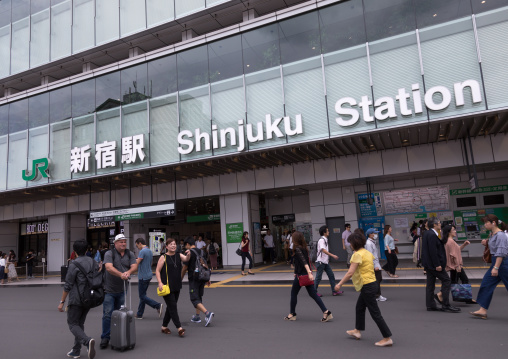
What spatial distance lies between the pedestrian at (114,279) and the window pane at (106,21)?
15.4m

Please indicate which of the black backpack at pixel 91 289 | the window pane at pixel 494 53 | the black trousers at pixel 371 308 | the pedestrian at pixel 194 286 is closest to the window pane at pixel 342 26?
the window pane at pixel 494 53

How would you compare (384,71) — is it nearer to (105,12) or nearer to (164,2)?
(164,2)

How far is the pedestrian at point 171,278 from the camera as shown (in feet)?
19.9

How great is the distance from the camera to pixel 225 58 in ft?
50.2

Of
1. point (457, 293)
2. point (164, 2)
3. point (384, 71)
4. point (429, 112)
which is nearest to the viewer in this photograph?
point (457, 293)

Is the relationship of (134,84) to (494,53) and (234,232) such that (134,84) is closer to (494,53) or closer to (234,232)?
(234,232)

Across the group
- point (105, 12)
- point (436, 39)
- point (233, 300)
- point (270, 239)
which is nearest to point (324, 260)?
point (233, 300)

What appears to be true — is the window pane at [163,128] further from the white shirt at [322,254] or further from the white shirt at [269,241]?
the white shirt at [322,254]

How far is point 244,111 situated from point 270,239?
743 cm

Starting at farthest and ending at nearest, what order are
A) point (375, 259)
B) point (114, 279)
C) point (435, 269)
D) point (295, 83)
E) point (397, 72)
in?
point (295, 83) < point (397, 72) < point (375, 259) < point (435, 269) < point (114, 279)

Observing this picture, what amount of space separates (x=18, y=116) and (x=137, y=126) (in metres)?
8.93

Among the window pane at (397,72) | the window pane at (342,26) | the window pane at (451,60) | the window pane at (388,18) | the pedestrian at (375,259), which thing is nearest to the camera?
the pedestrian at (375,259)

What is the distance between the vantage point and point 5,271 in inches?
741

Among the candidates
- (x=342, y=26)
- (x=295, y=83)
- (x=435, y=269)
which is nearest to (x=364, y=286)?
(x=435, y=269)
